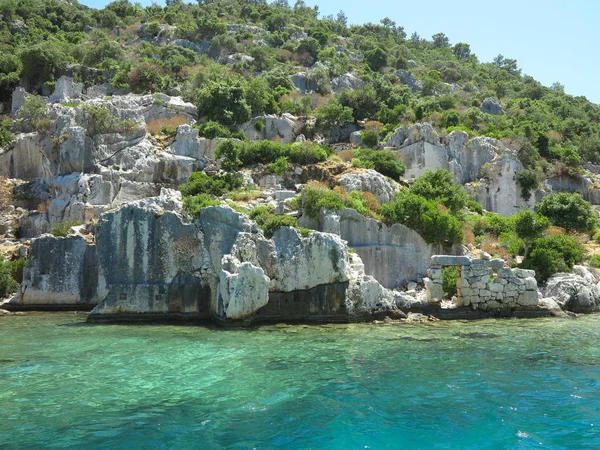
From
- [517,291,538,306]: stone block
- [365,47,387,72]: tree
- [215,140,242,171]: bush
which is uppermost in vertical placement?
[365,47,387,72]: tree

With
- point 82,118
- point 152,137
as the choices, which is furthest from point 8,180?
point 152,137

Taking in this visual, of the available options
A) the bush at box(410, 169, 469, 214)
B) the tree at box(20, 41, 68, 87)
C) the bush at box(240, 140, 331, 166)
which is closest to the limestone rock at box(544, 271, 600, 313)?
the bush at box(410, 169, 469, 214)

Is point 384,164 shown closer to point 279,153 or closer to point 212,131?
point 279,153

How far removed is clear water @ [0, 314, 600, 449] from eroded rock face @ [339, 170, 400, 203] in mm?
11224

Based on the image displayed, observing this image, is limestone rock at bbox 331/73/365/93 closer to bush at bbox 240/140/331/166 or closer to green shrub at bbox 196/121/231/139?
green shrub at bbox 196/121/231/139

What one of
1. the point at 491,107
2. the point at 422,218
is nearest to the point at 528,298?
the point at 422,218

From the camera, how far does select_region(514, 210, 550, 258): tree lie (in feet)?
76.5

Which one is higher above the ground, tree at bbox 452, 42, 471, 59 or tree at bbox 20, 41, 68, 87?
tree at bbox 452, 42, 471, 59

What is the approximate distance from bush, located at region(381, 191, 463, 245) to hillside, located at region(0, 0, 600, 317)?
0.25ft

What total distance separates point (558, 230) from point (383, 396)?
72.1 ft

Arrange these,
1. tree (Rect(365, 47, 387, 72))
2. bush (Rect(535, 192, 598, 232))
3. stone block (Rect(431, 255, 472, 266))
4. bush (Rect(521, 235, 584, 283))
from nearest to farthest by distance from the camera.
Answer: stone block (Rect(431, 255, 472, 266)) < bush (Rect(521, 235, 584, 283)) < bush (Rect(535, 192, 598, 232)) < tree (Rect(365, 47, 387, 72))

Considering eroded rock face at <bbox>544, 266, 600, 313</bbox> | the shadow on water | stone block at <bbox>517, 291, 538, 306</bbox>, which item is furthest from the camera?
eroded rock face at <bbox>544, 266, 600, 313</bbox>

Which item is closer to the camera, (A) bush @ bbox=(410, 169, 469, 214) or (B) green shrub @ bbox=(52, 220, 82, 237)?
(B) green shrub @ bbox=(52, 220, 82, 237)

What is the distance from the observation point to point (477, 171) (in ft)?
138
